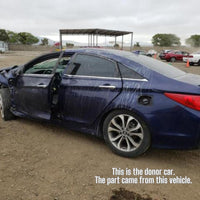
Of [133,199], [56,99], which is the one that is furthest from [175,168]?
[56,99]

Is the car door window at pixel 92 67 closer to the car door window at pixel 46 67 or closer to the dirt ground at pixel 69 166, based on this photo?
the car door window at pixel 46 67

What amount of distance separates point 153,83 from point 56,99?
155 cm

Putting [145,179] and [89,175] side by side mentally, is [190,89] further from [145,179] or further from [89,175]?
[89,175]

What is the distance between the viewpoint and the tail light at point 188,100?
234cm

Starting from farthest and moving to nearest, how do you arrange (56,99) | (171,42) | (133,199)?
(171,42) → (56,99) → (133,199)

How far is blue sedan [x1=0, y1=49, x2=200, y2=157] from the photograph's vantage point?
2.43 meters

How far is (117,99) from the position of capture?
2.71 m

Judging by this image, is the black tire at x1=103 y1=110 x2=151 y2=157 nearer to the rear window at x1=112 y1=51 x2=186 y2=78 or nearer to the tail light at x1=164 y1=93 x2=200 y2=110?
the tail light at x1=164 y1=93 x2=200 y2=110

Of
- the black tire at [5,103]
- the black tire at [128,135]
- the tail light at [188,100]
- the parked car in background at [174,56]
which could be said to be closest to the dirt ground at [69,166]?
the black tire at [128,135]

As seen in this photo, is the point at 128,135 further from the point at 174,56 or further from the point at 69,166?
the point at 174,56

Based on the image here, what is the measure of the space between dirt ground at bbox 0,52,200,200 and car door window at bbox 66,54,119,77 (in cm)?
112

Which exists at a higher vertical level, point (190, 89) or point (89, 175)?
point (190, 89)

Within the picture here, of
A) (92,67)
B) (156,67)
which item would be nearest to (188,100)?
(156,67)

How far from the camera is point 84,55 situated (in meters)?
3.19
